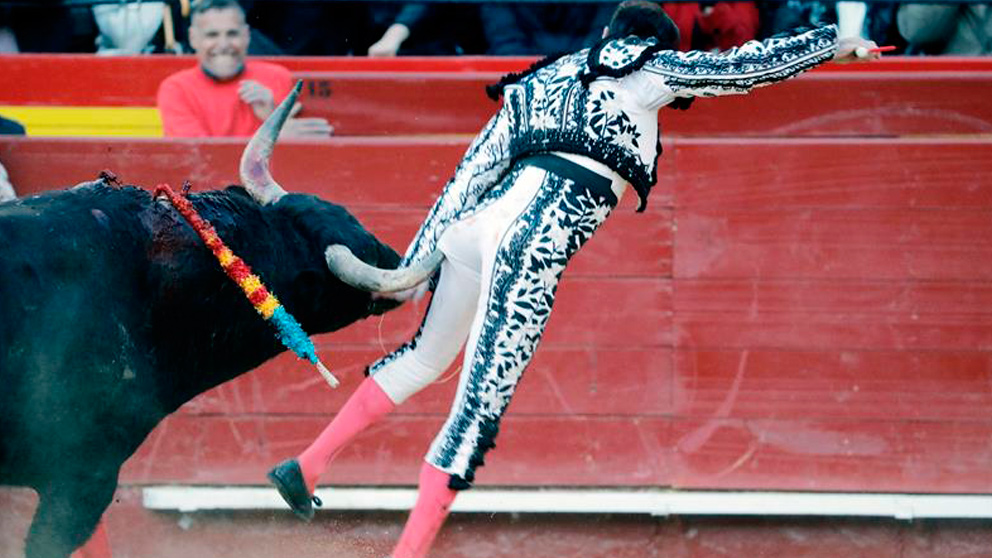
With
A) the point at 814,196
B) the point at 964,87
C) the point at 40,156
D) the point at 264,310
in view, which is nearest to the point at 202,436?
the point at 40,156

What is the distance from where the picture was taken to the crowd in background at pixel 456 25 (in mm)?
6066

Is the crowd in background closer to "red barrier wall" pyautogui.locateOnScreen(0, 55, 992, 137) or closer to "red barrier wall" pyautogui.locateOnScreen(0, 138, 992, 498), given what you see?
"red barrier wall" pyautogui.locateOnScreen(0, 55, 992, 137)

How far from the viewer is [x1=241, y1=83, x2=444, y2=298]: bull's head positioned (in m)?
4.18

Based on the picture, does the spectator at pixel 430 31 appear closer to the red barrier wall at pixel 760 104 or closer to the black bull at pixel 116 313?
the red barrier wall at pixel 760 104

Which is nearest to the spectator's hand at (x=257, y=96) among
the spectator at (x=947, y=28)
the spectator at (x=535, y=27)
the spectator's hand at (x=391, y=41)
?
the spectator's hand at (x=391, y=41)

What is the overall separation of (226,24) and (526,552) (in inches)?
70.9

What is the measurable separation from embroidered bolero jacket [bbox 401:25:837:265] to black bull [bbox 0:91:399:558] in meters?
0.36

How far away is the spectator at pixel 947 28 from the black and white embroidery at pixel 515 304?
7.66ft

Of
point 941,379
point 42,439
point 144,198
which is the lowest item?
point 941,379

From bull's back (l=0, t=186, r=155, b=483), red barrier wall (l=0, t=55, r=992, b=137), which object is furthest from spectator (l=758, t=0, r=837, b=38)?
bull's back (l=0, t=186, r=155, b=483)

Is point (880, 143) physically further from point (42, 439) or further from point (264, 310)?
point (42, 439)

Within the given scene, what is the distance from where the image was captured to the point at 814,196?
531 cm

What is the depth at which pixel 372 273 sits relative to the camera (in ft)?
13.8

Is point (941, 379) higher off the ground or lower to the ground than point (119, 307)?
lower
